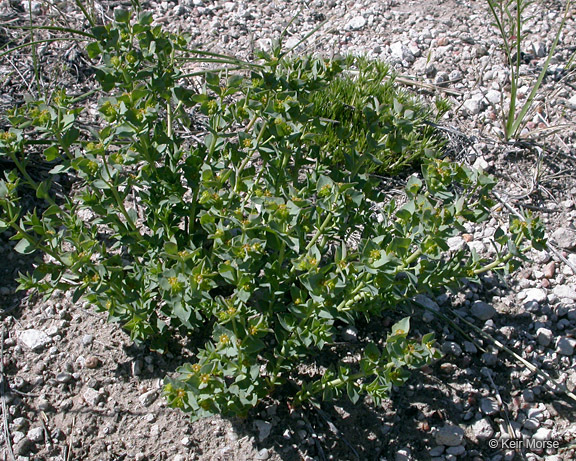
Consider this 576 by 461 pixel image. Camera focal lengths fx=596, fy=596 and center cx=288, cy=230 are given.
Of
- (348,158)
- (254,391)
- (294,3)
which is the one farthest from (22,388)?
(294,3)

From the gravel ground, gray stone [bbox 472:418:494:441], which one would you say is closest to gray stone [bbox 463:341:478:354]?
the gravel ground

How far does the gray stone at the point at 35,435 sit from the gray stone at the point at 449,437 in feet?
5.87

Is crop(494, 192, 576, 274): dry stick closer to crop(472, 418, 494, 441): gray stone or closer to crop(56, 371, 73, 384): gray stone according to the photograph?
crop(472, 418, 494, 441): gray stone

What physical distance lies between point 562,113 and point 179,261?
3.16 meters

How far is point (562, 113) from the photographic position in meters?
4.10

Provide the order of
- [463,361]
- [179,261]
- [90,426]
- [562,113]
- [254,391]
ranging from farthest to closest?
[562,113] → [463,361] → [90,426] → [254,391] → [179,261]

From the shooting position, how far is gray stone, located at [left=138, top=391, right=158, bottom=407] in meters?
2.75

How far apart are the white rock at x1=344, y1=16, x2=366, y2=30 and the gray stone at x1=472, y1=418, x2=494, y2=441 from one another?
10.4 ft

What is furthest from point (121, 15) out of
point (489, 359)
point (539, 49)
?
point (539, 49)

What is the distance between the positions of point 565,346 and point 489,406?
581 millimetres

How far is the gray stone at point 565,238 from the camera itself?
138 inches

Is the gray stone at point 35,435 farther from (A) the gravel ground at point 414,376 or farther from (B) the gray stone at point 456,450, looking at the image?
(B) the gray stone at point 456,450

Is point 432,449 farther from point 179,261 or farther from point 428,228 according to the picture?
point 179,261

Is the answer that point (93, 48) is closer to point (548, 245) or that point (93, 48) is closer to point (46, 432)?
point (46, 432)
